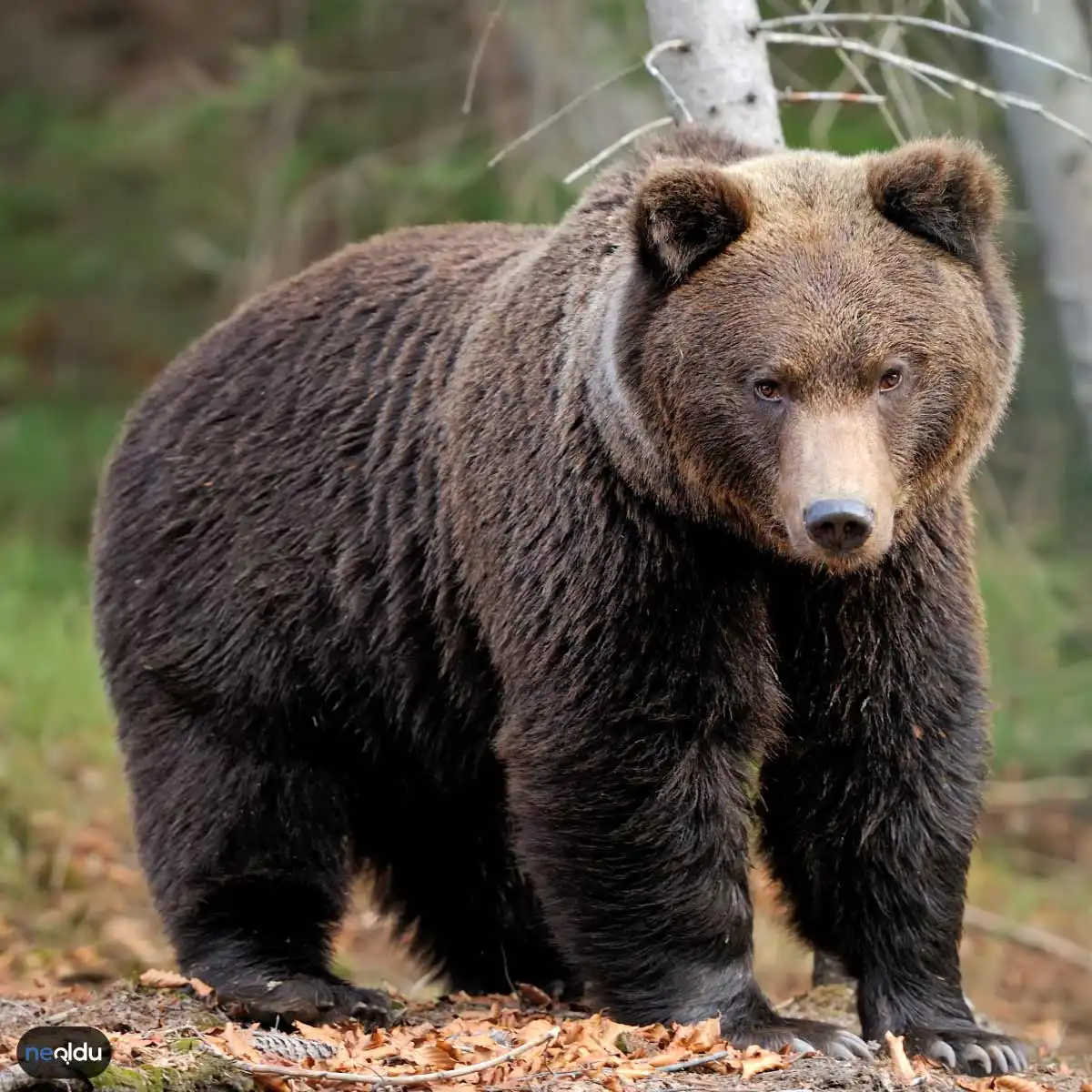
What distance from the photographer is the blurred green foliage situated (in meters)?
11.9

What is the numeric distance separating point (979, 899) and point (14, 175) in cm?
1146

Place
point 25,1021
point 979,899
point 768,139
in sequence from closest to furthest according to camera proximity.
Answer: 1. point 25,1021
2. point 768,139
3. point 979,899

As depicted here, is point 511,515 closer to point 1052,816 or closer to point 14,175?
point 1052,816

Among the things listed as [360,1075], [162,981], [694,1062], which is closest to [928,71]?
[694,1062]

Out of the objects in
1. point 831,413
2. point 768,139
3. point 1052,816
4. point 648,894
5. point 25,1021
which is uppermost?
point 768,139

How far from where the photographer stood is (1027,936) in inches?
463

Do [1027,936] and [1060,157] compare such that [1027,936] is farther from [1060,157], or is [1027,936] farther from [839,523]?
[839,523]

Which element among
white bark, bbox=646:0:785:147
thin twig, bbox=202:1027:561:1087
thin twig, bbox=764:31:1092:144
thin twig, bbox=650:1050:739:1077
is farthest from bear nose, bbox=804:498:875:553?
white bark, bbox=646:0:785:147

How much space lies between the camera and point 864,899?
5.80 m

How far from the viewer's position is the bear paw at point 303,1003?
6129 millimetres

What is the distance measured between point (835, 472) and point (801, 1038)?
176 cm

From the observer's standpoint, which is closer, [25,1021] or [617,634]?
[617,634]

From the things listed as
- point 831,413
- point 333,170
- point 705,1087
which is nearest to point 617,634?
point 831,413

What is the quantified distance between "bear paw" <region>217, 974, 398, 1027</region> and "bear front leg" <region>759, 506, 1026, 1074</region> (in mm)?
1526
